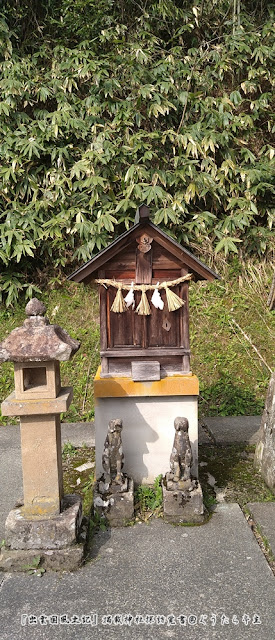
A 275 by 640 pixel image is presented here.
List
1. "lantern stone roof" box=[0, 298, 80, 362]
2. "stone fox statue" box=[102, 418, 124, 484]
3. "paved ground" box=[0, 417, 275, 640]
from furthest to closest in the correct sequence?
"stone fox statue" box=[102, 418, 124, 484] < "lantern stone roof" box=[0, 298, 80, 362] < "paved ground" box=[0, 417, 275, 640]

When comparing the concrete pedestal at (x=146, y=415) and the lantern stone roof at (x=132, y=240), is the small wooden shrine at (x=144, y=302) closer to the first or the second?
the lantern stone roof at (x=132, y=240)

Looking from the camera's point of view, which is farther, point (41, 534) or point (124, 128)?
point (124, 128)

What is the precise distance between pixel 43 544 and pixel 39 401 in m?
1.05

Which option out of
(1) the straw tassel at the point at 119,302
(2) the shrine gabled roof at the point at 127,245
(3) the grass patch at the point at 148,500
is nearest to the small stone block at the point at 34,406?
(1) the straw tassel at the point at 119,302

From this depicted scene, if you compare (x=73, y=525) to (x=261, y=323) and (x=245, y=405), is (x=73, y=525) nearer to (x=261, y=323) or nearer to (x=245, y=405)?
(x=245, y=405)

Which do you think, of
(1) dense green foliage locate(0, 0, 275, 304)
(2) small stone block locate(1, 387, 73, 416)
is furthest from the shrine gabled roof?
(1) dense green foliage locate(0, 0, 275, 304)

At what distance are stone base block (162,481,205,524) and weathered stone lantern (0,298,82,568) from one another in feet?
2.53

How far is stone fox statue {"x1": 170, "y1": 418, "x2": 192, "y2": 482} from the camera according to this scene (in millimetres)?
3838

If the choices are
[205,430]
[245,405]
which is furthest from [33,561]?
[245,405]

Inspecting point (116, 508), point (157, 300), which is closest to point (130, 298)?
point (157, 300)

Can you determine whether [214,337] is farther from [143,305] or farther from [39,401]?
[39,401]

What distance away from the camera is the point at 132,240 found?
4.12 metres

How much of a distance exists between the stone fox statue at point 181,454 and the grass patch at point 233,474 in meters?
0.47

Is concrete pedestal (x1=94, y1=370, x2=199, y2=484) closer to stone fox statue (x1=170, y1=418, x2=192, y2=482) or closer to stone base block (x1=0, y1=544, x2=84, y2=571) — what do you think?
stone fox statue (x1=170, y1=418, x2=192, y2=482)
